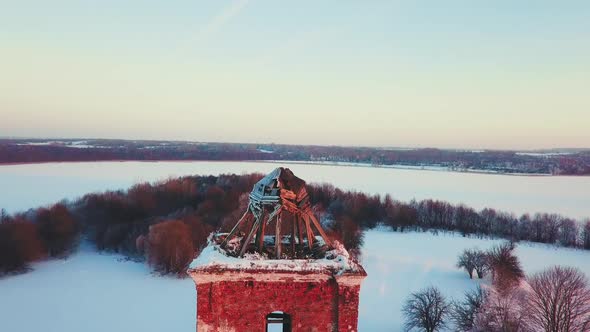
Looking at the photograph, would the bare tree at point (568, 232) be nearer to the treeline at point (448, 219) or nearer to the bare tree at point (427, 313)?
the treeline at point (448, 219)

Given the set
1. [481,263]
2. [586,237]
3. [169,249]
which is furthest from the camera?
[586,237]

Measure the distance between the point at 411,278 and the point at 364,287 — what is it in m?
4.51

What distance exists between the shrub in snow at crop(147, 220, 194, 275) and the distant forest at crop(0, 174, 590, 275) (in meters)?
0.07

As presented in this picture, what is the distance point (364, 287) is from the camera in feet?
96.2

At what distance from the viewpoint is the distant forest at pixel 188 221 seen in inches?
1294

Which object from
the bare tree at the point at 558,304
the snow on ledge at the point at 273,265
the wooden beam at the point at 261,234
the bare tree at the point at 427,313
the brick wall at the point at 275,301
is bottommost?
the bare tree at the point at 427,313

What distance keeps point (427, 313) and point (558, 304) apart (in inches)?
245

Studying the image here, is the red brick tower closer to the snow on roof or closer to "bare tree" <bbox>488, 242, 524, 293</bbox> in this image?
the snow on roof

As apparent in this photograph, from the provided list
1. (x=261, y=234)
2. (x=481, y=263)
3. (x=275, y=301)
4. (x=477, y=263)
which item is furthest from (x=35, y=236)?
(x=275, y=301)

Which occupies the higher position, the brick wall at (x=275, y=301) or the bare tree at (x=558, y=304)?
the brick wall at (x=275, y=301)

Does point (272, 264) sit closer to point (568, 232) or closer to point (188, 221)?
point (188, 221)

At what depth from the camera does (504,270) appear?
29.2 m

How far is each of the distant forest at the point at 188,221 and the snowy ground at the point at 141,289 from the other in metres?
Answer: 1.67

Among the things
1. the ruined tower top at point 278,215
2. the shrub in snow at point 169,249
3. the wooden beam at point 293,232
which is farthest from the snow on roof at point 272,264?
the shrub in snow at point 169,249
